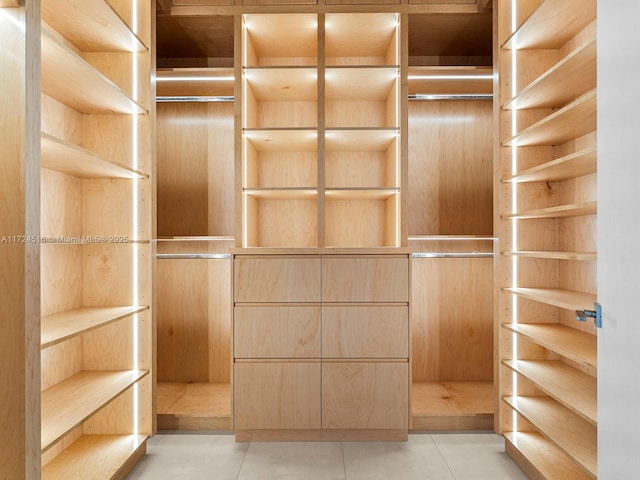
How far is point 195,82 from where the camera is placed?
3207 mm

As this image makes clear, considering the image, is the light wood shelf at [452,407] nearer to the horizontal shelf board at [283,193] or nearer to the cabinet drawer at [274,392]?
the cabinet drawer at [274,392]

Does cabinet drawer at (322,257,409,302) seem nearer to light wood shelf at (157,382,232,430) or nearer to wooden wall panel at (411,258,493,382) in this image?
wooden wall panel at (411,258,493,382)

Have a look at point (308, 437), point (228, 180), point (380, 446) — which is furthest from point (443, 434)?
point (228, 180)

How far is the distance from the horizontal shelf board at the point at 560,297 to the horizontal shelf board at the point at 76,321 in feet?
6.85

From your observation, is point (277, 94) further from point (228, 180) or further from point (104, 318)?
point (104, 318)

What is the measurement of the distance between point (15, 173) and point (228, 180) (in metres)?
2.05

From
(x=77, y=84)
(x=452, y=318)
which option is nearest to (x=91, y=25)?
(x=77, y=84)

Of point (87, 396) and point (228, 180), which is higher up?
point (228, 180)

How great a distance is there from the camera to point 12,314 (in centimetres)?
146

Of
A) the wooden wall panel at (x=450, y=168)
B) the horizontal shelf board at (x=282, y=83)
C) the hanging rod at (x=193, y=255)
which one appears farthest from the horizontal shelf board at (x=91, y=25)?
the wooden wall panel at (x=450, y=168)

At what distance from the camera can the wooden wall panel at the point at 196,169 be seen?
3443 millimetres

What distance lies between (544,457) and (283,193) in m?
2.11

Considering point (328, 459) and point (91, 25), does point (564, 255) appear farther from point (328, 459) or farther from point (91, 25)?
point (91, 25)

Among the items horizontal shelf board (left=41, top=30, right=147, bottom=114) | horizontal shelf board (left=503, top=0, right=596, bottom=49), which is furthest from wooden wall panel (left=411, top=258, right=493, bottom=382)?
horizontal shelf board (left=41, top=30, right=147, bottom=114)
